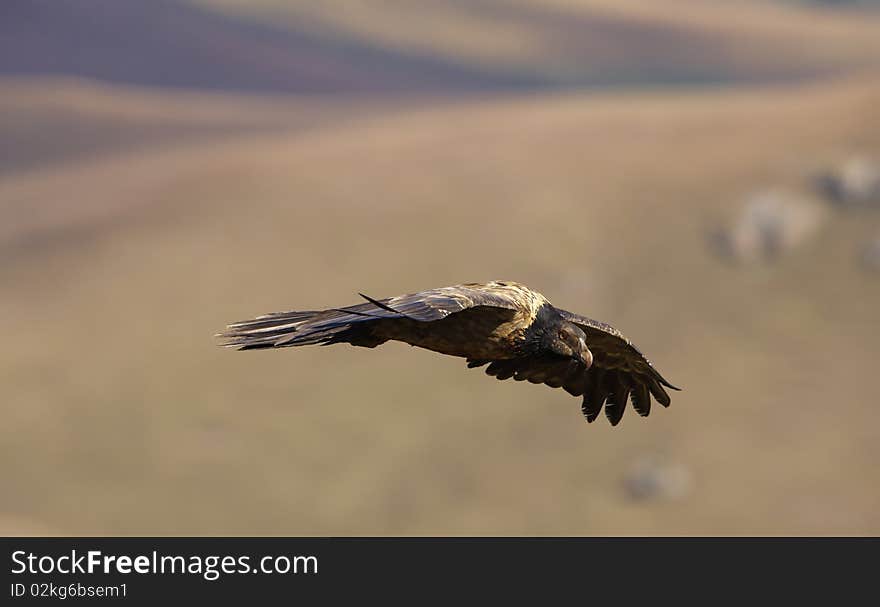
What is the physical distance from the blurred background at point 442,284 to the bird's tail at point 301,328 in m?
90.8

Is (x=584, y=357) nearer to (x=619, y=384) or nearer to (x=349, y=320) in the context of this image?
(x=619, y=384)

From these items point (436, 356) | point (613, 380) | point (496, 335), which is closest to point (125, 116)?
point (436, 356)

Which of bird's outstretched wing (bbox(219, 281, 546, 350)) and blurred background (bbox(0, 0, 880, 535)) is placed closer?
bird's outstretched wing (bbox(219, 281, 546, 350))

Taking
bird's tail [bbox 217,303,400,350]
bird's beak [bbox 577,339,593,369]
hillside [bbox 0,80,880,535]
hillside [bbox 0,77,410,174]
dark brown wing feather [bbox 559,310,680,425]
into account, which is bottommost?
bird's tail [bbox 217,303,400,350]

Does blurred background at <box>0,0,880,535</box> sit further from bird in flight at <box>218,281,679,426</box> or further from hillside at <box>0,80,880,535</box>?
bird in flight at <box>218,281,679,426</box>

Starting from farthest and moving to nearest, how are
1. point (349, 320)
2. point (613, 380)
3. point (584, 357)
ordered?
point (613, 380), point (584, 357), point (349, 320)

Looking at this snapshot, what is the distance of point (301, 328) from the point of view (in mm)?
14516

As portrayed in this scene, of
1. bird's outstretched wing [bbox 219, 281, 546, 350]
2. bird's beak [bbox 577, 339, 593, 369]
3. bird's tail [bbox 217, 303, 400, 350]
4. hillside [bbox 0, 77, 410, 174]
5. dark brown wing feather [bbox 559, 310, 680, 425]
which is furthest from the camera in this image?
hillside [bbox 0, 77, 410, 174]

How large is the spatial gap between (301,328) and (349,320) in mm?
487

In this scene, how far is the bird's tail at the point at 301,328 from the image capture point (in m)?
13.9

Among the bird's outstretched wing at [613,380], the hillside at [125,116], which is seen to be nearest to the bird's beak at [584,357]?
the bird's outstretched wing at [613,380]

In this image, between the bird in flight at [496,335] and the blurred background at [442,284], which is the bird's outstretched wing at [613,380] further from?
the blurred background at [442,284]

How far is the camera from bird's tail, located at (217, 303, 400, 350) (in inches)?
547

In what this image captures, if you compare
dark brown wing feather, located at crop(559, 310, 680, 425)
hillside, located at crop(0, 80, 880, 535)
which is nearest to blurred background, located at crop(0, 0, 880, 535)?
hillside, located at crop(0, 80, 880, 535)
